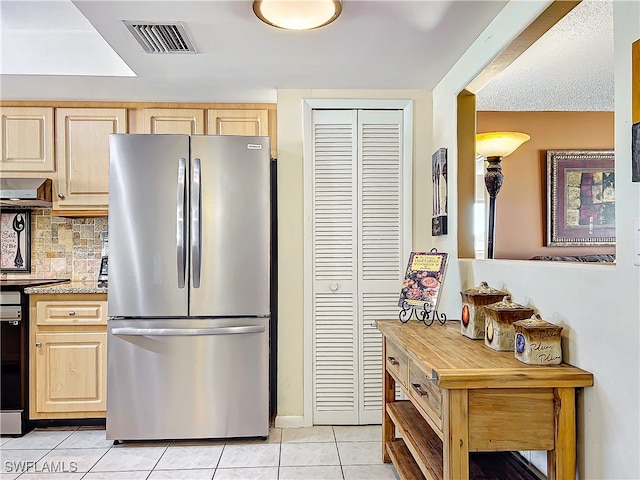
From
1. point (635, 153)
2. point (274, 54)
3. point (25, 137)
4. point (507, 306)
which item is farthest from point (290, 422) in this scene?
point (25, 137)

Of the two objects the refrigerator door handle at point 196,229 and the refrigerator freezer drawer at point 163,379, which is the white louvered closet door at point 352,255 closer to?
the refrigerator freezer drawer at point 163,379

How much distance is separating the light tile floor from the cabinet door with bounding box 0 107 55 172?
5.89 feet

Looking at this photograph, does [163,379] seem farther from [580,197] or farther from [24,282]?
[580,197]

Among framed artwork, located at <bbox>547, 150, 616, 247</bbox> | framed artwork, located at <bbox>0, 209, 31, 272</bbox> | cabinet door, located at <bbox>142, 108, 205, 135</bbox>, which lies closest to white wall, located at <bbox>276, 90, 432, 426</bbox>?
cabinet door, located at <bbox>142, 108, 205, 135</bbox>

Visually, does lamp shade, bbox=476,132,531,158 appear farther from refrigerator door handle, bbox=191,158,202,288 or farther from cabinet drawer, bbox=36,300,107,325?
cabinet drawer, bbox=36,300,107,325

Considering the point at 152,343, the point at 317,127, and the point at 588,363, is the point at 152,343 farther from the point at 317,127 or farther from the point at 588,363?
the point at 588,363

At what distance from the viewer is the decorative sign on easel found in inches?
93.1

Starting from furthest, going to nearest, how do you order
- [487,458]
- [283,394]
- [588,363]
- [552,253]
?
[283,394], [552,253], [487,458], [588,363]

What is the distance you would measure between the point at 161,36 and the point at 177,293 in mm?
1377

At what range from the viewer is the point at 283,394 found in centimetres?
316

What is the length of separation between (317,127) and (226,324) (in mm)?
1382

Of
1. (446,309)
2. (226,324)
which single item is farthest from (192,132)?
(446,309)

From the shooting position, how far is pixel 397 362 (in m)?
2.29

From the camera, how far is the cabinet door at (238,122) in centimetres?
340
